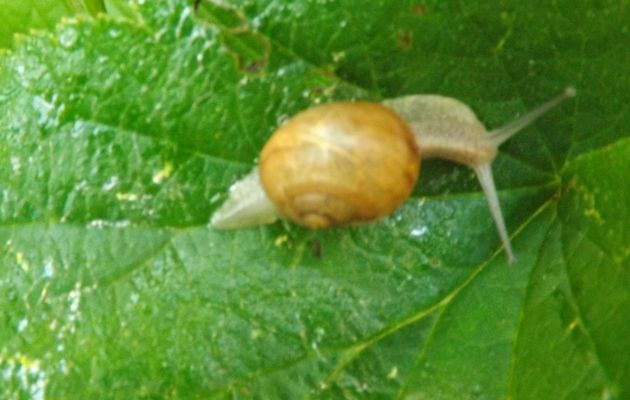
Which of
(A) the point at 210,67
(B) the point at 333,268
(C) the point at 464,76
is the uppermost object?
(A) the point at 210,67

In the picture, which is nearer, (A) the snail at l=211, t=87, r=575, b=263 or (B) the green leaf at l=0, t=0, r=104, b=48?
(A) the snail at l=211, t=87, r=575, b=263

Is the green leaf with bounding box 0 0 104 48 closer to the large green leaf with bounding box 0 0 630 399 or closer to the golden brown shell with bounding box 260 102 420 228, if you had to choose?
the large green leaf with bounding box 0 0 630 399

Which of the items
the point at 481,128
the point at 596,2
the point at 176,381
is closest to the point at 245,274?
the point at 176,381

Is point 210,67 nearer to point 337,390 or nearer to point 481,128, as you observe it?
point 481,128

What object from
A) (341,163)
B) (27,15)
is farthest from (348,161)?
(27,15)

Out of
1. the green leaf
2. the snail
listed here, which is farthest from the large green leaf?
the green leaf

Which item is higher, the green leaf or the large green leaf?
the green leaf
